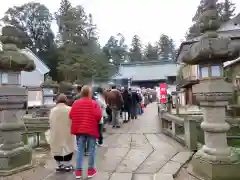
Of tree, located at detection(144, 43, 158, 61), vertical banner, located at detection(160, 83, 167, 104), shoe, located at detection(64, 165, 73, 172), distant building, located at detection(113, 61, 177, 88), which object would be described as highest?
tree, located at detection(144, 43, 158, 61)

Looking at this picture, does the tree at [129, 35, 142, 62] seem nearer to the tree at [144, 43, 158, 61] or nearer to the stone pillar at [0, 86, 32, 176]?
the tree at [144, 43, 158, 61]

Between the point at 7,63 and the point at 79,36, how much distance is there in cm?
3514

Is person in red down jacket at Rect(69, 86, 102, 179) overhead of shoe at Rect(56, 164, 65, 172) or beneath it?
overhead

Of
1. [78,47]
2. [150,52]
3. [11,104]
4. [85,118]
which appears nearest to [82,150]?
[85,118]

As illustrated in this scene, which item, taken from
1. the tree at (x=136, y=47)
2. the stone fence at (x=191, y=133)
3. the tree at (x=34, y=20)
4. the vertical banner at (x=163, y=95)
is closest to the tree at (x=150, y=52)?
the tree at (x=136, y=47)

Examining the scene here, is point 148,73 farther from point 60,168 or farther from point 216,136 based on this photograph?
point 216,136

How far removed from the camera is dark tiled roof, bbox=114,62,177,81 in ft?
196

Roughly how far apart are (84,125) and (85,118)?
127 mm

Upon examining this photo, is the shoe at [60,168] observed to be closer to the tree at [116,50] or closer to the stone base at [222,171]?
the stone base at [222,171]

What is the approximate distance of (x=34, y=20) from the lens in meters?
50.4

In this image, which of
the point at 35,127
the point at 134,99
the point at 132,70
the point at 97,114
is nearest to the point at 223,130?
the point at 97,114

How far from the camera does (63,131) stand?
525 centimetres

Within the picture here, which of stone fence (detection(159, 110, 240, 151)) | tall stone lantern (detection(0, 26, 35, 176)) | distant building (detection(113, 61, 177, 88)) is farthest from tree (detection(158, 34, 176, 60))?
tall stone lantern (detection(0, 26, 35, 176))

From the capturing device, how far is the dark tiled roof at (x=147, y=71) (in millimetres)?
59844
